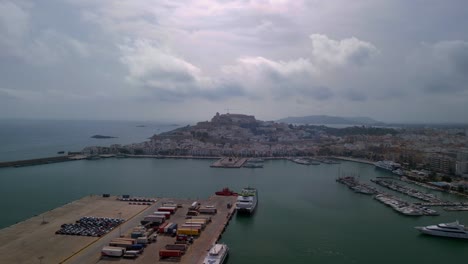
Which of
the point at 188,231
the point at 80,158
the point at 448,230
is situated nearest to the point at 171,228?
the point at 188,231

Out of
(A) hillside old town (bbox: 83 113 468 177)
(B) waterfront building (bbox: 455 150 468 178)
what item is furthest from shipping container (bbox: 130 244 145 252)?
(B) waterfront building (bbox: 455 150 468 178)

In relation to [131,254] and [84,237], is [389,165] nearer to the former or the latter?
[131,254]

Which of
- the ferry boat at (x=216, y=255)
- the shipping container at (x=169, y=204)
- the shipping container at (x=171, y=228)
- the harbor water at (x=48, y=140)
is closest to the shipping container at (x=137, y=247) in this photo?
the shipping container at (x=171, y=228)

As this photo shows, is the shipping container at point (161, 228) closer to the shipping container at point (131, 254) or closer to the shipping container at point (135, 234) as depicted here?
the shipping container at point (135, 234)

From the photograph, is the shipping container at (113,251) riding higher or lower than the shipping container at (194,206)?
lower

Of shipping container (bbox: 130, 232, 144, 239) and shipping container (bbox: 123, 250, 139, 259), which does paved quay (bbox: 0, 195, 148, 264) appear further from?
shipping container (bbox: 123, 250, 139, 259)

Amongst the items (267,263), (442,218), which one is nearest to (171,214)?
(267,263)
